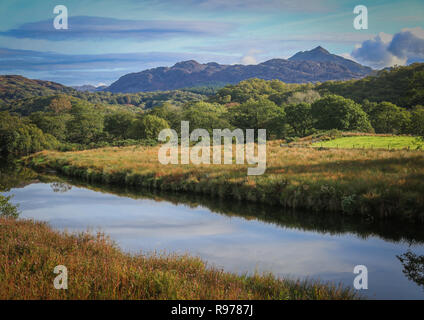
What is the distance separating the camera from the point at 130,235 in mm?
13742

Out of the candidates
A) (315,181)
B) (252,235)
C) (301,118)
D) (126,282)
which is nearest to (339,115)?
(301,118)

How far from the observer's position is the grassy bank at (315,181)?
14.5 m

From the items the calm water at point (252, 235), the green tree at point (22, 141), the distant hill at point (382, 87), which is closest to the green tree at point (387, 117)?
the distant hill at point (382, 87)

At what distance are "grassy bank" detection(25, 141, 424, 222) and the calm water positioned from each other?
107cm

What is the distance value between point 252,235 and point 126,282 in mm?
7929

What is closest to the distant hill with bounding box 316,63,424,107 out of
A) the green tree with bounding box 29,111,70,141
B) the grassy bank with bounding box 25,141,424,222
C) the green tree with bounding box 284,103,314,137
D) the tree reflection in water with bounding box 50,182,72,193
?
the green tree with bounding box 284,103,314,137

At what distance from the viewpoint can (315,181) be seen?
1781 centimetres

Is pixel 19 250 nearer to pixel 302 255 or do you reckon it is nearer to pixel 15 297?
pixel 15 297

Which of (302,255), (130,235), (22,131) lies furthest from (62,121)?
(302,255)

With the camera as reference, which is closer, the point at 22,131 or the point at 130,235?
the point at 130,235

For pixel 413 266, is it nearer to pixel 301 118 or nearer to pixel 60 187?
pixel 60 187

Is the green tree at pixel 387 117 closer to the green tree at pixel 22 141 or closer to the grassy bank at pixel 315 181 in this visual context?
the grassy bank at pixel 315 181

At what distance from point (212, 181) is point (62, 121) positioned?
236 ft

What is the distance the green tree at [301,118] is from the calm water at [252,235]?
171ft
